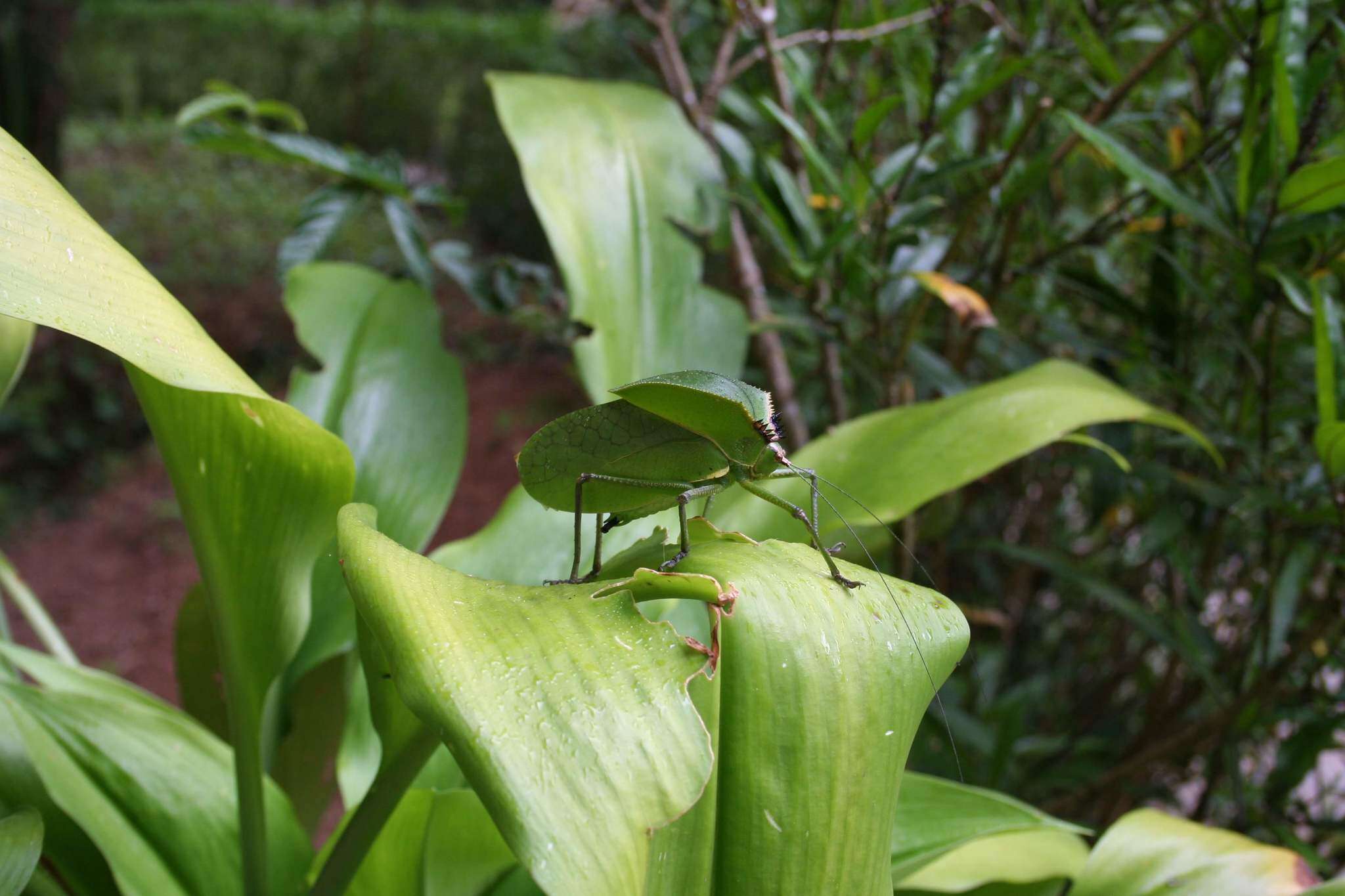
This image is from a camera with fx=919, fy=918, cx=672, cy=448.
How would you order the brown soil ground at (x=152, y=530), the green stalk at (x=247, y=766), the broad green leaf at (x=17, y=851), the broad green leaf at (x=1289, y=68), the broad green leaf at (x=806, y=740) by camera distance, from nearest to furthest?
the broad green leaf at (x=806, y=740) → the broad green leaf at (x=17, y=851) → the green stalk at (x=247, y=766) → the broad green leaf at (x=1289, y=68) → the brown soil ground at (x=152, y=530)

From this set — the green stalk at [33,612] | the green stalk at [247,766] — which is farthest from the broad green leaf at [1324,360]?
the green stalk at [33,612]

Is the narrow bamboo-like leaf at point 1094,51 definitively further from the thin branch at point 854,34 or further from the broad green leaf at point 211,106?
the broad green leaf at point 211,106

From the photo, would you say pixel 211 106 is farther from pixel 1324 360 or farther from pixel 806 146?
pixel 1324 360

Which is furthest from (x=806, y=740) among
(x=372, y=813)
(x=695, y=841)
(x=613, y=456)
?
(x=372, y=813)

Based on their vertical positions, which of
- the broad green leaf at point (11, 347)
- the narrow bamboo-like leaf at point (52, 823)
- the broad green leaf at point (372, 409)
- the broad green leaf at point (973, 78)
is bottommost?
the narrow bamboo-like leaf at point (52, 823)

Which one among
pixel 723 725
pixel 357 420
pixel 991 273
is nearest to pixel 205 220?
pixel 357 420

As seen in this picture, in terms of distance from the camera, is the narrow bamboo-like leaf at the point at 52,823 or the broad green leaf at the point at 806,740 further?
the narrow bamboo-like leaf at the point at 52,823

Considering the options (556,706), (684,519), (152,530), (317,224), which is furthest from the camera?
(152,530)
